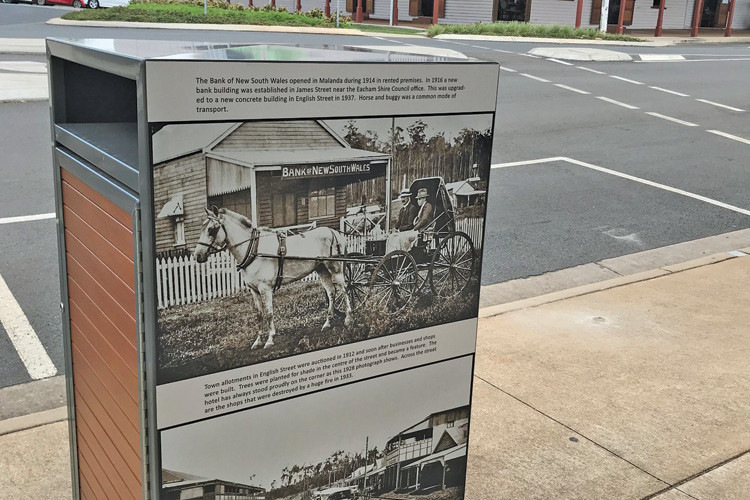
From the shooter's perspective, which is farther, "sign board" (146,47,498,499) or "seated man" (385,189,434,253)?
"seated man" (385,189,434,253)

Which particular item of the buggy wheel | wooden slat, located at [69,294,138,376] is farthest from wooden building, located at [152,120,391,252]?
wooden slat, located at [69,294,138,376]

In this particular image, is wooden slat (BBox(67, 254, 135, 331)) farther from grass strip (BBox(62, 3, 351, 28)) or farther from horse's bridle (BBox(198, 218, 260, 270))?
grass strip (BBox(62, 3, 351, 28))

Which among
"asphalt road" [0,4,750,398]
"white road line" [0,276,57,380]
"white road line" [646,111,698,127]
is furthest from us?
"white road line" [646,111,698,127]

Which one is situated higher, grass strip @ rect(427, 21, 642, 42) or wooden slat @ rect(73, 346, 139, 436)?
grass strip @ rect(427, 21, 642, 42)

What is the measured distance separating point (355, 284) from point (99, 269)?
0.77 m

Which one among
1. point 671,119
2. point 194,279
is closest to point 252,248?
point 194,279

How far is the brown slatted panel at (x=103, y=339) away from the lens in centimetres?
229

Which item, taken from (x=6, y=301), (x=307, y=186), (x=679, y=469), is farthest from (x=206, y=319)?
(x=6, y=301)

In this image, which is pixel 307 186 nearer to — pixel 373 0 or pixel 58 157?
pixel 58 157

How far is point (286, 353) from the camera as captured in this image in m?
2.34

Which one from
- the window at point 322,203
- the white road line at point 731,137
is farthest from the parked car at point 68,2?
the window at point 322,203

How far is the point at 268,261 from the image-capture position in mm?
2248

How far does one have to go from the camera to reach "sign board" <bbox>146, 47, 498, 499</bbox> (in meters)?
2.08

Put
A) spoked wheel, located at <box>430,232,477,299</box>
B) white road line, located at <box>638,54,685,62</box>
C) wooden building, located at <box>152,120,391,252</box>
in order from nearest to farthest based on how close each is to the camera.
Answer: wooden building, located at <box>152,120,391,252</box> < spoked wheel, located at <box>430,232,477,299</box> < white road line, located at <box>638,54,685,62</box>
